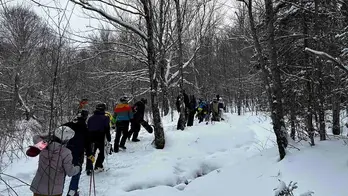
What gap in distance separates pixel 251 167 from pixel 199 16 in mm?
13464

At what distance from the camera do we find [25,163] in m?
9.23

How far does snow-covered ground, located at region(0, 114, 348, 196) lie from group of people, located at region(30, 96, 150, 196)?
1.80 feet

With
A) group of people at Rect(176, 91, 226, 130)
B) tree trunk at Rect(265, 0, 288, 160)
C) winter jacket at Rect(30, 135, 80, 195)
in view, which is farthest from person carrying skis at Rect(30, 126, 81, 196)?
group of people at Rect(176, 91, 226, 130)

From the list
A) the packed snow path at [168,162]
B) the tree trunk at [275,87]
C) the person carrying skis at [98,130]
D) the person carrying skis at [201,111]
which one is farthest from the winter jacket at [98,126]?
the person carrying skis at [201,111]

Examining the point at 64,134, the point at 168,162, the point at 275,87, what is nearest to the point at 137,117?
the point at 168,162

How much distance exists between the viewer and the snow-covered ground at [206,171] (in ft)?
20.0

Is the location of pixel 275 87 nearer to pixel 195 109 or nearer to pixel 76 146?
pixel 76 146

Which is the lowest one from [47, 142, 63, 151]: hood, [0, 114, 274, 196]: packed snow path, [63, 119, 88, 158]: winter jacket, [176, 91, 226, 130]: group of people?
[0, 114, 274, 196]: packed snow path

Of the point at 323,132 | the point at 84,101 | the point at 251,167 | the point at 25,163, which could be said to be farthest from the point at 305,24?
the point at 25,163

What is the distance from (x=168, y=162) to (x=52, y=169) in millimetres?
5149

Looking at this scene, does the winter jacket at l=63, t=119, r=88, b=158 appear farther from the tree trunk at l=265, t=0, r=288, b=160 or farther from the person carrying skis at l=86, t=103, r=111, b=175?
the tree trunk at l=265, t=0, r=288, b=160

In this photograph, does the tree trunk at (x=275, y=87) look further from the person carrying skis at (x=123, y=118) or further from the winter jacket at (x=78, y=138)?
the person carrying skis at (x=123, y=118)

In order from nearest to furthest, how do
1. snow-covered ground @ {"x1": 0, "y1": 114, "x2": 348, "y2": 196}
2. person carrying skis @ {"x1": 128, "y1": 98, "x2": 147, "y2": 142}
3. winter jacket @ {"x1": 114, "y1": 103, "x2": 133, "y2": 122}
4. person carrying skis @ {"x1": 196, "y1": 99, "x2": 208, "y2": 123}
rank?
snow-covered ground @ {"x1": 0, "y1": 114, "x2": 348, "y2": 196} → winter jacket @ {"x1": 114, "y1": 103, "x2": 133, "y2": 122} → person carrying skis @ {"x1": 128, "y1": 98, "x2": 147, "y2": 142} → person carrying skis @ {"x1": 196, "y1": 99, "x2": 208, "y2": 123}

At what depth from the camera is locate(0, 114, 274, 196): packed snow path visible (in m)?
7.68
